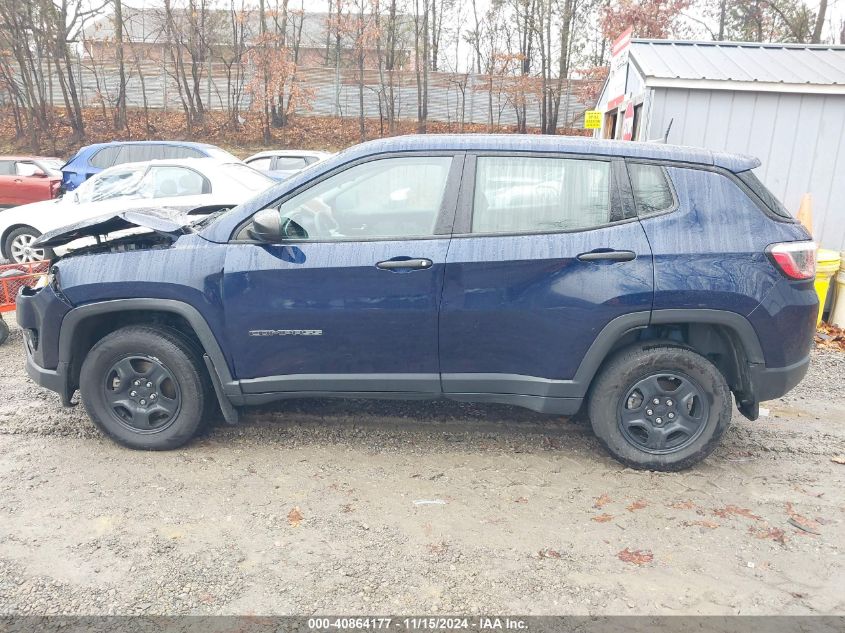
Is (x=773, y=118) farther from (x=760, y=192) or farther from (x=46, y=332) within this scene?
(x=46, y=332)

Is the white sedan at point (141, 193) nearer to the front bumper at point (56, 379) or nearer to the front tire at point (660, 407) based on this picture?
the front bumper at point (56, 379)

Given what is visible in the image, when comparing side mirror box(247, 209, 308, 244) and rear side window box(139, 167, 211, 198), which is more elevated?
side mirror box(247, 209, 308, 244)

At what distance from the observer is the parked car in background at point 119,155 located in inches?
454

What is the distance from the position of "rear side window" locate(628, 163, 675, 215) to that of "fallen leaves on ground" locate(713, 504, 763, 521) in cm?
161

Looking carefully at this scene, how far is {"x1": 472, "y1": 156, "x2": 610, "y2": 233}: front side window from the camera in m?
3.46

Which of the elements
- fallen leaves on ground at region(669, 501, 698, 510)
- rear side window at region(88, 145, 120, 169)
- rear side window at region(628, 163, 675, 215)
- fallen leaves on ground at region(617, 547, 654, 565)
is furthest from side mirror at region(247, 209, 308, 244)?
rear side window at region(88, 145, 120, 169)

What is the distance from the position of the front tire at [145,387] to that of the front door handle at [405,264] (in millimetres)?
1279

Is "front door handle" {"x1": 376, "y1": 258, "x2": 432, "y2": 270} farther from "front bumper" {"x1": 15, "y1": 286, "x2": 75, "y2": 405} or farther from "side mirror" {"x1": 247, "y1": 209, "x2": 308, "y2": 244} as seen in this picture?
"front bumper" {"x1": 15, "y1": 286, "x2": 75, "y2": 405}

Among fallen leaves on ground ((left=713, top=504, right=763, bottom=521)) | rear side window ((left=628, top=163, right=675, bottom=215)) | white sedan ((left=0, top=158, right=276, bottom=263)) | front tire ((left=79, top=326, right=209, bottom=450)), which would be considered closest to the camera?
fallen leaves on ground ((left=713, top=504, right=763, bottom=521))

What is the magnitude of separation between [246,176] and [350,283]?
5.90 m

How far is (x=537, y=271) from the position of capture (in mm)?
3385

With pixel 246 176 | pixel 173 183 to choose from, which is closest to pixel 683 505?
pixel 246 176

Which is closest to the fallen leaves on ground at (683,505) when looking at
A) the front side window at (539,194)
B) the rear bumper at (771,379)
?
the rear bumper at (771,379)

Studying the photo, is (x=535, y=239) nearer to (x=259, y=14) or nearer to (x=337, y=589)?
(x=337, y=589)
